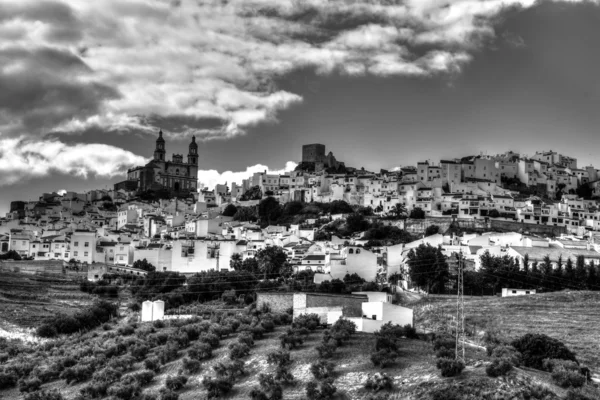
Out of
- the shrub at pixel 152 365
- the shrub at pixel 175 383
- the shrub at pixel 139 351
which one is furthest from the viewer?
the shrub at pixel 139 351

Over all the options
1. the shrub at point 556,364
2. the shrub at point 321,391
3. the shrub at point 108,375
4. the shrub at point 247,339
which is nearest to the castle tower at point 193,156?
the shrub at point 247,339

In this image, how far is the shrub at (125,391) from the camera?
30.8 m

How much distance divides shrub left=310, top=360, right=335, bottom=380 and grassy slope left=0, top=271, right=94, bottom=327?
26.4 meters

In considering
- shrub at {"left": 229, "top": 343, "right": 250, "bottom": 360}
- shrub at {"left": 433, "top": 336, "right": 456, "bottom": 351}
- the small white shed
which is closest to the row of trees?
the small white shed

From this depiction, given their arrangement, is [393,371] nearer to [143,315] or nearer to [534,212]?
[143,315]

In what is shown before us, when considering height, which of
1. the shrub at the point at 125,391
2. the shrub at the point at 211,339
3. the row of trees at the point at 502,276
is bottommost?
the shrub at the point at 125,391

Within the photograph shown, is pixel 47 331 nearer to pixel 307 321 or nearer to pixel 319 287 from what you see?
pixel 319 287

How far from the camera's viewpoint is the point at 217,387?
29.2 meters

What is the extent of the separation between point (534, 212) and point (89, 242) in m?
49.3

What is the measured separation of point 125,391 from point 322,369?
8.07 m

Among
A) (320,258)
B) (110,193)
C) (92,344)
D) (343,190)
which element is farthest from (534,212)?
(110,193)

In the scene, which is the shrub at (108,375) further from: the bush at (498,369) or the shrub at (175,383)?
the bush at (498,369)

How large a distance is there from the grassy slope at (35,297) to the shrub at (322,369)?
26385 millimetres

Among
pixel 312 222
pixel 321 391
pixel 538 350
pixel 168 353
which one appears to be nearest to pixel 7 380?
pixel 168 353
